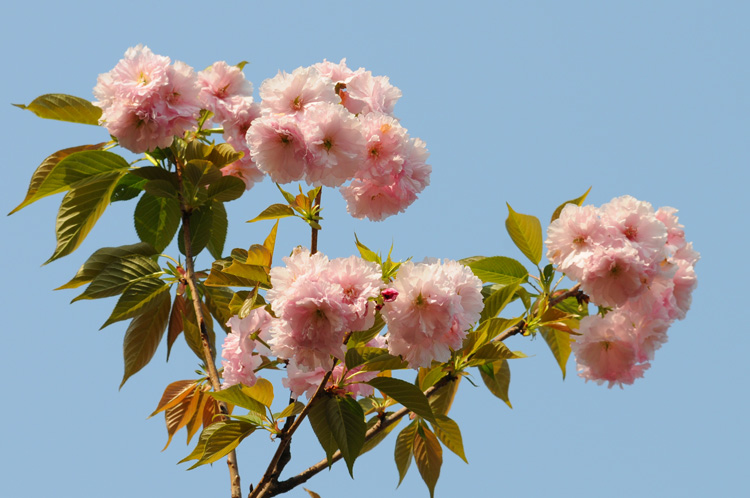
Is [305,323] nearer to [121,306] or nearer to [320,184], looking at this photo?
[320,184]

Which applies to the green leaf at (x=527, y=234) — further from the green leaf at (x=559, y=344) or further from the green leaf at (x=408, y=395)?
the green leaf at (x=408, y=395)

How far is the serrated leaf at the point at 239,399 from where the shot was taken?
1.48 m

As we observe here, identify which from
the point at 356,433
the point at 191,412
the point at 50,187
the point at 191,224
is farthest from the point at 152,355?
the point at 356,433

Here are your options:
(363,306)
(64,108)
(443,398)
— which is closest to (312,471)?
(443,398)

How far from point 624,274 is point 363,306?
513 millimetres

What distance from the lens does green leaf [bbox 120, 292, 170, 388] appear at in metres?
1.94

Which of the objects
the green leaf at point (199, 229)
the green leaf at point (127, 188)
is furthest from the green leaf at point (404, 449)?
the green leaf at point (127, 188)

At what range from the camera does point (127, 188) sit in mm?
2012

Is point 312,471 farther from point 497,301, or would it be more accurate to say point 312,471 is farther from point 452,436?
point 497,301

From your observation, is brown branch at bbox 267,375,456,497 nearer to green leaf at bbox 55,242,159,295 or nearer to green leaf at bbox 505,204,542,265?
green leaf at bbox 505,204,542,265

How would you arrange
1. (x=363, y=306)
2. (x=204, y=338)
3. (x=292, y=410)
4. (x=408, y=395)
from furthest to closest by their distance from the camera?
(x=204, y=338)
(x=292, y=410)
(x=408, y=395)
(x=363, y=306)

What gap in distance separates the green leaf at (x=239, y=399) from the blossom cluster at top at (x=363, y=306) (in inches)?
6.9

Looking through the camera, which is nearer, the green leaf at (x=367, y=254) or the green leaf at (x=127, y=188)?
the green leaf at (x=367, y=254)

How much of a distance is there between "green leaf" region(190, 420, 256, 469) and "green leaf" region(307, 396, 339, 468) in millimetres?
146
